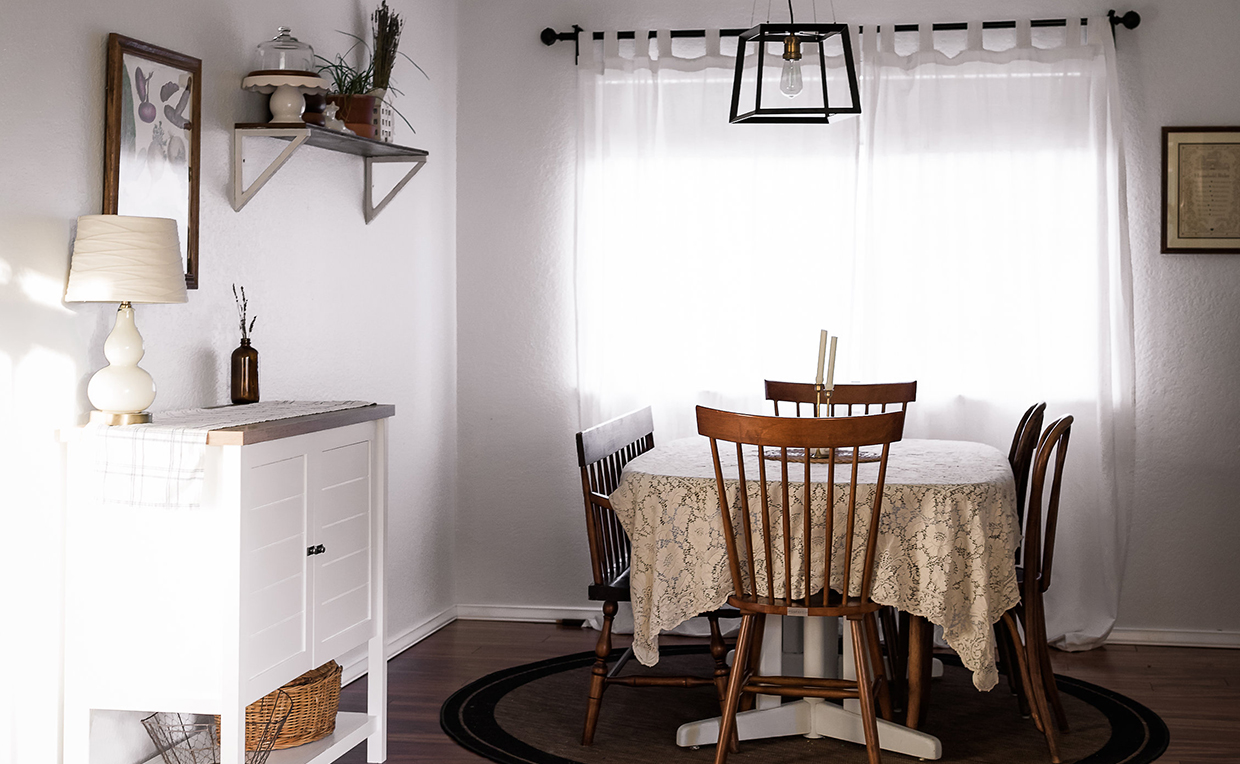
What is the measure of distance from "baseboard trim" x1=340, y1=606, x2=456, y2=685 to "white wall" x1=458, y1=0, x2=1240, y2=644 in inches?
7.5

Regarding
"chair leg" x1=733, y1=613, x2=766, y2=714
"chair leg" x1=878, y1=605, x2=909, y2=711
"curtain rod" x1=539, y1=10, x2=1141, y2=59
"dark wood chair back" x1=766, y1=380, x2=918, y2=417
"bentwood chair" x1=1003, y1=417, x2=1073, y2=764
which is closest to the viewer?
"bentwood chair" x1=1003, y1=417, x2=1073, y2=764

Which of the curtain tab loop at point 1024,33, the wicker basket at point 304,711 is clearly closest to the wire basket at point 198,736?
the wicker basket at point 304,711

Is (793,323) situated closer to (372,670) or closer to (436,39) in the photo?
(436,39)

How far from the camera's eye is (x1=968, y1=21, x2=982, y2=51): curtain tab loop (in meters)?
4.20

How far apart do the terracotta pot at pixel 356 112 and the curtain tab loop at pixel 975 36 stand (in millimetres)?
2176

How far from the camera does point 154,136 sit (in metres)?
2.62

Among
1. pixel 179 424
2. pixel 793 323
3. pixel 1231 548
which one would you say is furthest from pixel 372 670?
pixel 1231 548

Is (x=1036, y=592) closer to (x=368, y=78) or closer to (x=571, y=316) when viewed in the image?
(x=571, y=316)

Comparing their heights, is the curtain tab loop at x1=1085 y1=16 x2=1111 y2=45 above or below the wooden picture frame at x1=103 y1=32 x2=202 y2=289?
above

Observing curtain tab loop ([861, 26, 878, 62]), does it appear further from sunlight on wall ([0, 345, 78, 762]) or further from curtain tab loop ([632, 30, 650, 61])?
sunlight on wall ([0, 345, 78, 762])

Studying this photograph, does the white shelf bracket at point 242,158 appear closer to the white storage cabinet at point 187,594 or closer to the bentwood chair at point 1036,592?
the white storage cabinet at point 187,594

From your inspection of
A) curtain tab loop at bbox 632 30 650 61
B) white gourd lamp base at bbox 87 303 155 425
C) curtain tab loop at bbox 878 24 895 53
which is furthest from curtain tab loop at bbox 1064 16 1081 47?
white gourd lamp base at bbox 87 303 155 425

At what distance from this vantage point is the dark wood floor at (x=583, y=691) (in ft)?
10.3

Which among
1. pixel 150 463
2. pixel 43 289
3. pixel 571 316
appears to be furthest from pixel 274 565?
pixel 571 316
